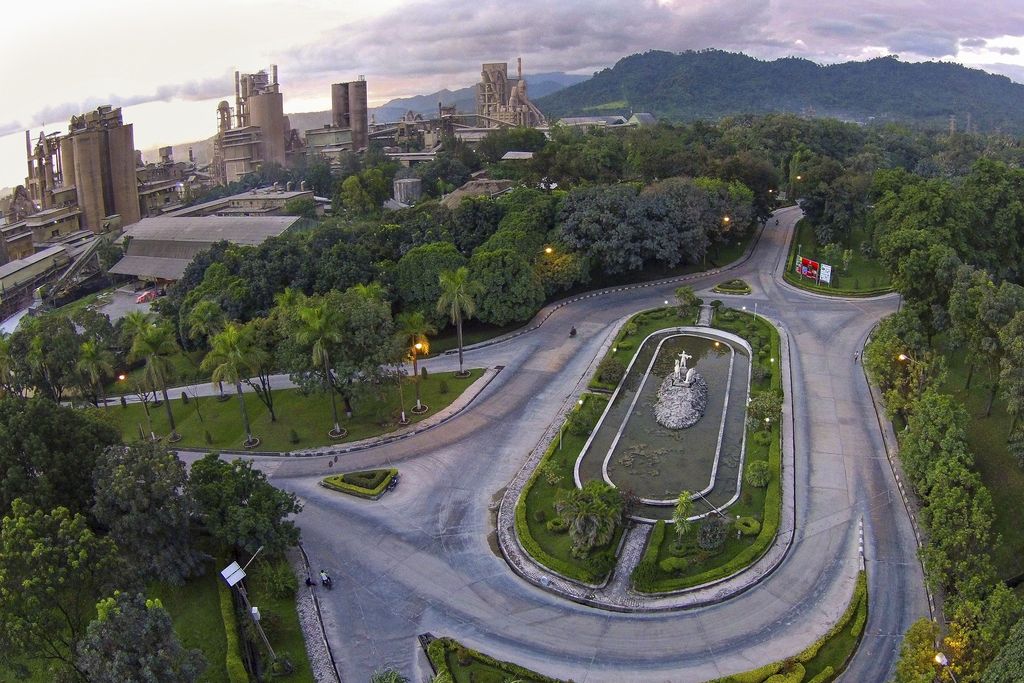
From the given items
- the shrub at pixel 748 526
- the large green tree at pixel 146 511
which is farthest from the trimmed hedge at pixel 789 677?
the large green tree at pixel 146 511

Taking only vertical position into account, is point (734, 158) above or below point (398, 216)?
above

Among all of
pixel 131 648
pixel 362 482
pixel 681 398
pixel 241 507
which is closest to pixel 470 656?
pixel 131 648

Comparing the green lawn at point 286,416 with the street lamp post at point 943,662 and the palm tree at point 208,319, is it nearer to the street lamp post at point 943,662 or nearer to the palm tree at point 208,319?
the palm tree at point 208,319

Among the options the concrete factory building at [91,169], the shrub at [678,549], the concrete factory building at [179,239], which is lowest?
the shrub at [678,549]

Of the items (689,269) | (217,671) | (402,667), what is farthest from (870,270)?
(217,671)

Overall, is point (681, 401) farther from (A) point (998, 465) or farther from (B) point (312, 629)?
(B) point (312, 629)

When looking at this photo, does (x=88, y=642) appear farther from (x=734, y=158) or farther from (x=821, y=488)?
(x=734, y=158)

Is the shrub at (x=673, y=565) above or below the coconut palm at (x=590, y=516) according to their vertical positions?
below

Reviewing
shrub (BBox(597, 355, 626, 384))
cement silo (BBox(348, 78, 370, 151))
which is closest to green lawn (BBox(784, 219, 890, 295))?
shrub (BBox(597, 355, 626, 384))
